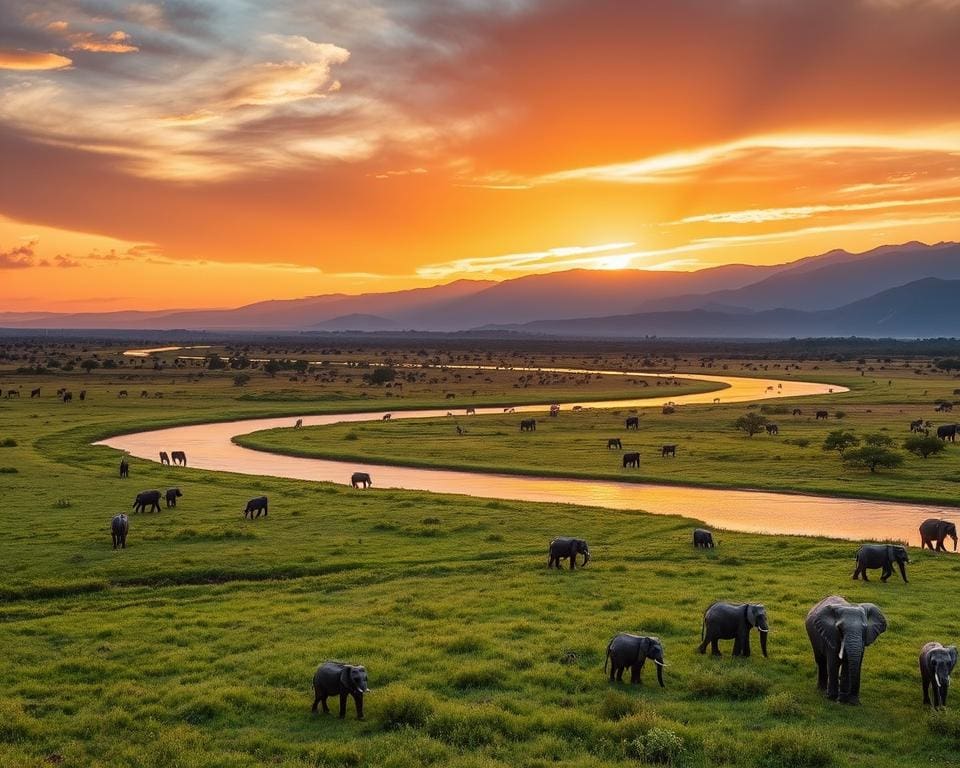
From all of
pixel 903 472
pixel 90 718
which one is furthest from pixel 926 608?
pixel 903 472

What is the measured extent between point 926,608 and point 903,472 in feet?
101

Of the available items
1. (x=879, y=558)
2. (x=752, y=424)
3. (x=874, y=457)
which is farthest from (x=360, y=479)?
(x=752, y=424)

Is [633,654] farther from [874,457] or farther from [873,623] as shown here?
[874,457]

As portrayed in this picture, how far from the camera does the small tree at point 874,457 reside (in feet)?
160

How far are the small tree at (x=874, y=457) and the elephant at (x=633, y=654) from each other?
128ft

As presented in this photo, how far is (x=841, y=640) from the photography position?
578 inches

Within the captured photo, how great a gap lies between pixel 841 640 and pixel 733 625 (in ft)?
9.64

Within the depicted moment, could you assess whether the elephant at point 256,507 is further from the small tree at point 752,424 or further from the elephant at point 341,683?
the small tree at point 752,424

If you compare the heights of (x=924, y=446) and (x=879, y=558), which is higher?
(x=924, y=446)

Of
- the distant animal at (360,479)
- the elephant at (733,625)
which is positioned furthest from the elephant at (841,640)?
Result: the distant animal at (360,479)

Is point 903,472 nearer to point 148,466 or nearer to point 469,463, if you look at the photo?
point 469,463

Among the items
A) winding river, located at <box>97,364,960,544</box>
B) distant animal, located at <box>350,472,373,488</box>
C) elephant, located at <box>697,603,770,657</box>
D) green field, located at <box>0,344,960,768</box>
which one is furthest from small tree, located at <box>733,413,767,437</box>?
elephant, located at <box>697,603,770,657</box>

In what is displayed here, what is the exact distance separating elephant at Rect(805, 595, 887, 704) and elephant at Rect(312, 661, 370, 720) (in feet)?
29.0

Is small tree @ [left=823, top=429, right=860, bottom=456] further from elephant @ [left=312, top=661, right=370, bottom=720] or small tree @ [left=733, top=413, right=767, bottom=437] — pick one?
elephant @ [left=312, top=661, right=370, bottom=720]
